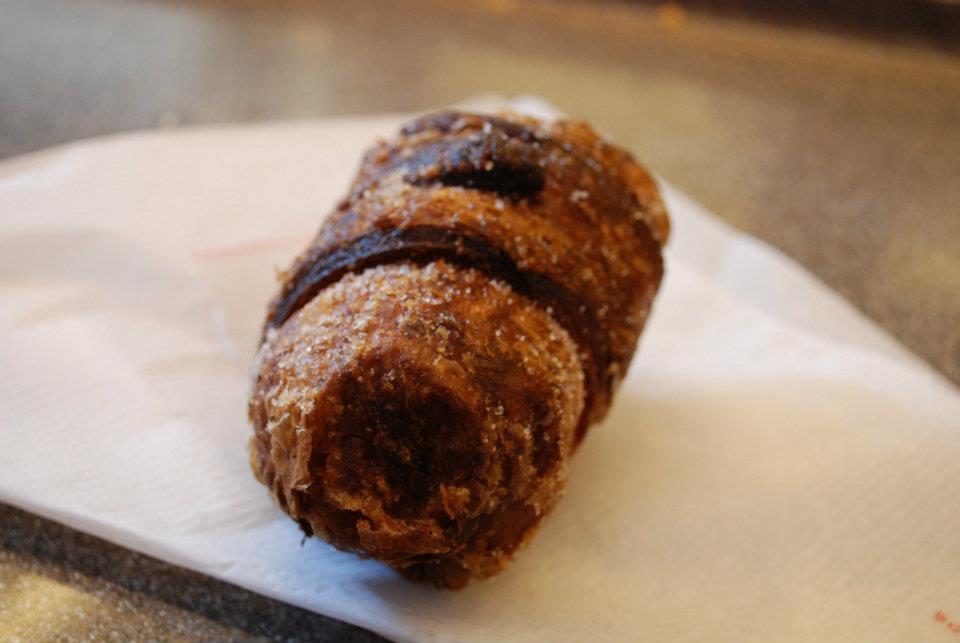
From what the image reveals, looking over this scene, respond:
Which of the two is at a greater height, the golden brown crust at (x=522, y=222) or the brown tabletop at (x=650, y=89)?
the golden brown crust at (x=522, y=222)

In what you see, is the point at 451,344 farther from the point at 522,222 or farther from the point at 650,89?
the point at 650,89

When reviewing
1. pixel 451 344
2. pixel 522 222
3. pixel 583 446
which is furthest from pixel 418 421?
pixel 583 446

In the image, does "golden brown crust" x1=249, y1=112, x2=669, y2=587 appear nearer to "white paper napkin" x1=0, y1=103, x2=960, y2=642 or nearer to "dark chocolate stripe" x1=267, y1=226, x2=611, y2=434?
"dark chocolate stripe" x1=267, y1=226, x2=611, y2=434

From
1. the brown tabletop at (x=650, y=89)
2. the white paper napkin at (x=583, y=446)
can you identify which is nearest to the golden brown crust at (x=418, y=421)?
the white paper napkin at (x=583, y=446)

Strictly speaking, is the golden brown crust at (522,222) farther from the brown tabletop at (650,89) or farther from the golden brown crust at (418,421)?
the brown tabletop at (650,89)

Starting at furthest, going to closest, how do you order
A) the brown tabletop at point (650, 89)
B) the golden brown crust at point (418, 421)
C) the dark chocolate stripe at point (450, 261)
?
1. the brown tabletop at point (650, 89)
2. the dark chocolate stripe at point (450, 261)
3. the golden brown crust at point (418, 421)

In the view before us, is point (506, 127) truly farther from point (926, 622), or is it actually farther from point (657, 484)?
point (926, 622)

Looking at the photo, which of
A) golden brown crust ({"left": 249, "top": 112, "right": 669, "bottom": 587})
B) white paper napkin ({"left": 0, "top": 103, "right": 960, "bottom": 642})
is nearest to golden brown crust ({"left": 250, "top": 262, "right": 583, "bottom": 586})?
golden brown crust ({"left": 249, "top": 112, "right": 669, "bottom": 587})
